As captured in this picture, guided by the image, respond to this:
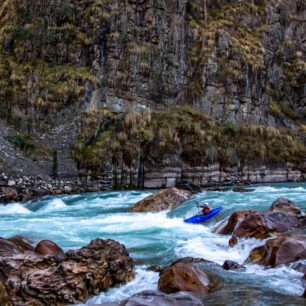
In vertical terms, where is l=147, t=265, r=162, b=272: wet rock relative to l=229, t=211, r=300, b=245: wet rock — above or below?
below

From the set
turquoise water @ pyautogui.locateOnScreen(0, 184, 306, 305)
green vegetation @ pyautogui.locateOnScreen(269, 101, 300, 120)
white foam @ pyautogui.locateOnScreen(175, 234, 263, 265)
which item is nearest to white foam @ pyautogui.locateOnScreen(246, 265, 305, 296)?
turquoise water @ pyautogui.locateOnScreen(0, 184, 306, 305)

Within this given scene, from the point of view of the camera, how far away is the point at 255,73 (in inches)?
1487

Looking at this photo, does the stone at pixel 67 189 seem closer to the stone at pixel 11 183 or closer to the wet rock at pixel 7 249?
the stone at pixel 11 183

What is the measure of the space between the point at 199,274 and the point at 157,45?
92.8ft

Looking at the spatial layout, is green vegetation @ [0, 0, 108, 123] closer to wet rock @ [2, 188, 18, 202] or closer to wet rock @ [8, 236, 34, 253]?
wet rock @ [2, 188, 18, 202]

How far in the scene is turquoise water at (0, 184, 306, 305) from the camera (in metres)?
8.34

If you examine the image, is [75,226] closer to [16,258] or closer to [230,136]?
[16,258]

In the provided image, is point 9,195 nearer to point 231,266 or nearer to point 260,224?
point 260,224

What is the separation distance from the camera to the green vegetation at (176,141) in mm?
29719

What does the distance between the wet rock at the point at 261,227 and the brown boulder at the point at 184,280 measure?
11.4ft

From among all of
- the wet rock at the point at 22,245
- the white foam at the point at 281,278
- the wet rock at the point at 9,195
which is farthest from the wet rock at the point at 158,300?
the wet rock at the point at 9,195

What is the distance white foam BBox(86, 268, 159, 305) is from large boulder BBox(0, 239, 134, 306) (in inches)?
6.0

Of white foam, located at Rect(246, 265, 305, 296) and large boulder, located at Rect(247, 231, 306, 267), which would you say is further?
large boulder, located at Rect(247, 231, 306, 267)

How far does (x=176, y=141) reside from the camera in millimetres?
31625
